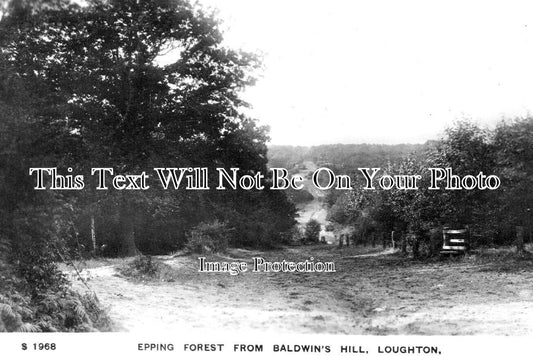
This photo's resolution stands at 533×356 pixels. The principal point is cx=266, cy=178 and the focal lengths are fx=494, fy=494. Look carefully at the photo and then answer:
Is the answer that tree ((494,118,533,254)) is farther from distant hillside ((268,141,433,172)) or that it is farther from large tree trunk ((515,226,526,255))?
distant hillside ((268,141,433,172))

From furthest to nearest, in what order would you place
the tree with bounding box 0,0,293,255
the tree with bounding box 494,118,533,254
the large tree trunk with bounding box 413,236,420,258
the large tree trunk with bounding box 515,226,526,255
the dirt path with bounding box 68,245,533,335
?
the large tree trunk with bounding box 413,236,420,258, the large tree trunk with bounding box 515,226,526,255, the tree with bounding box 494,118,533,254, the tree with bounding box 0,0,293,255, the dirt path with bounding box 68,245,533,335

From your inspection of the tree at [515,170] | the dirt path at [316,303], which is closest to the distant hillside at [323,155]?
the dirt path at [316,303]

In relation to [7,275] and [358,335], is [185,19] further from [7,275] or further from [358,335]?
[358,335]

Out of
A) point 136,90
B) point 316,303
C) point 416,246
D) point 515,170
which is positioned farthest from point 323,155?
point 416,246

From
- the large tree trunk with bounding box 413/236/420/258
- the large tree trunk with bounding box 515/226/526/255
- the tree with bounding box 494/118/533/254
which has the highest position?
the tree with bounding box 494/118/533/254

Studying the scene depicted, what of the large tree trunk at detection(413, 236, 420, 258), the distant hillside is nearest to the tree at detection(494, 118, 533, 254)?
the distant hillside

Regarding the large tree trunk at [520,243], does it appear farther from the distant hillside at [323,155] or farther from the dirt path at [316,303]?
the distant hillside at [323,155]

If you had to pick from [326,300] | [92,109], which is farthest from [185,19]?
[326,300]

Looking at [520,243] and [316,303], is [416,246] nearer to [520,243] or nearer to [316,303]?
[520,243]
